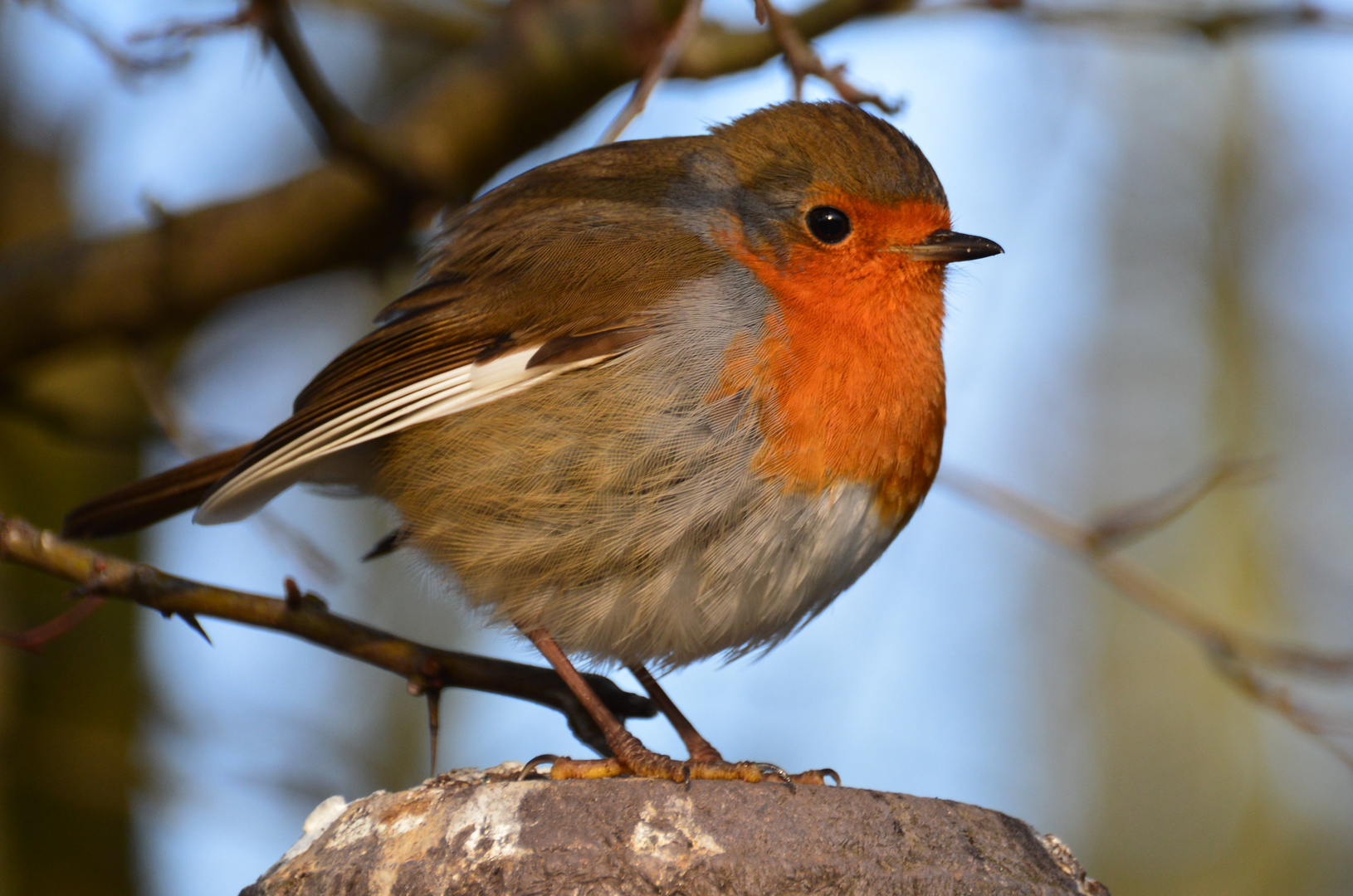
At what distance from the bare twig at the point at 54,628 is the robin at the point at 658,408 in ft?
2.08

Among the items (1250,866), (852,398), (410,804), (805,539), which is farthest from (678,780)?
(1250,866)

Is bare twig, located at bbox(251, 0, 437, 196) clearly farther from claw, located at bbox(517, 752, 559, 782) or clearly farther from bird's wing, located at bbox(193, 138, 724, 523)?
claw, located at bbox(517, 752, 559, 782)

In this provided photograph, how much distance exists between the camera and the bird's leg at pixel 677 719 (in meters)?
3.50

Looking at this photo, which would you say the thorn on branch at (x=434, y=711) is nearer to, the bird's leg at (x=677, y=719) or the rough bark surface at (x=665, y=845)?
the rough bark surface at (x=665, y=845)

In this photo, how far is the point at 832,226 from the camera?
3615mm

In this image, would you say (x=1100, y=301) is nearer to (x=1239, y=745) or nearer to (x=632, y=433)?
(x=1239, y=745)

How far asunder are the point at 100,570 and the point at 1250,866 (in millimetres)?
6691

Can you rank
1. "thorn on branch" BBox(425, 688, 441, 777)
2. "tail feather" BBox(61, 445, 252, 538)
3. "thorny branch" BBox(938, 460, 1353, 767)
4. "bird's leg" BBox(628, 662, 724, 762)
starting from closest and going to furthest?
"thorn on branch" BBox(425, 688, 441, 777), "bird's leg" BBox(628, 662, 724, 762), "tail feather" BBox(61, 445, 252, 538), "thorny branch" BBox(938, 460, 1353, 767)

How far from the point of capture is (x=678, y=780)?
2566 mm

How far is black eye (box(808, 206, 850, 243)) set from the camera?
361 centimetres

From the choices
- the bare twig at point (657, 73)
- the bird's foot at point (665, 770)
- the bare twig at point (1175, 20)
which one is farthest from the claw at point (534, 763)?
the bare twig at point (1175, 20)

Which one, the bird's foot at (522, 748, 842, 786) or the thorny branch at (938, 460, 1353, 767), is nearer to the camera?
the bird's foot at (522, 748, 842, 786)

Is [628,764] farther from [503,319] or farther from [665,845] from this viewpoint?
[503,319]

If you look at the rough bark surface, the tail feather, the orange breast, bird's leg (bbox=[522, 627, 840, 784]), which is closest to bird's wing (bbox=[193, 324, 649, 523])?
the tail feather
